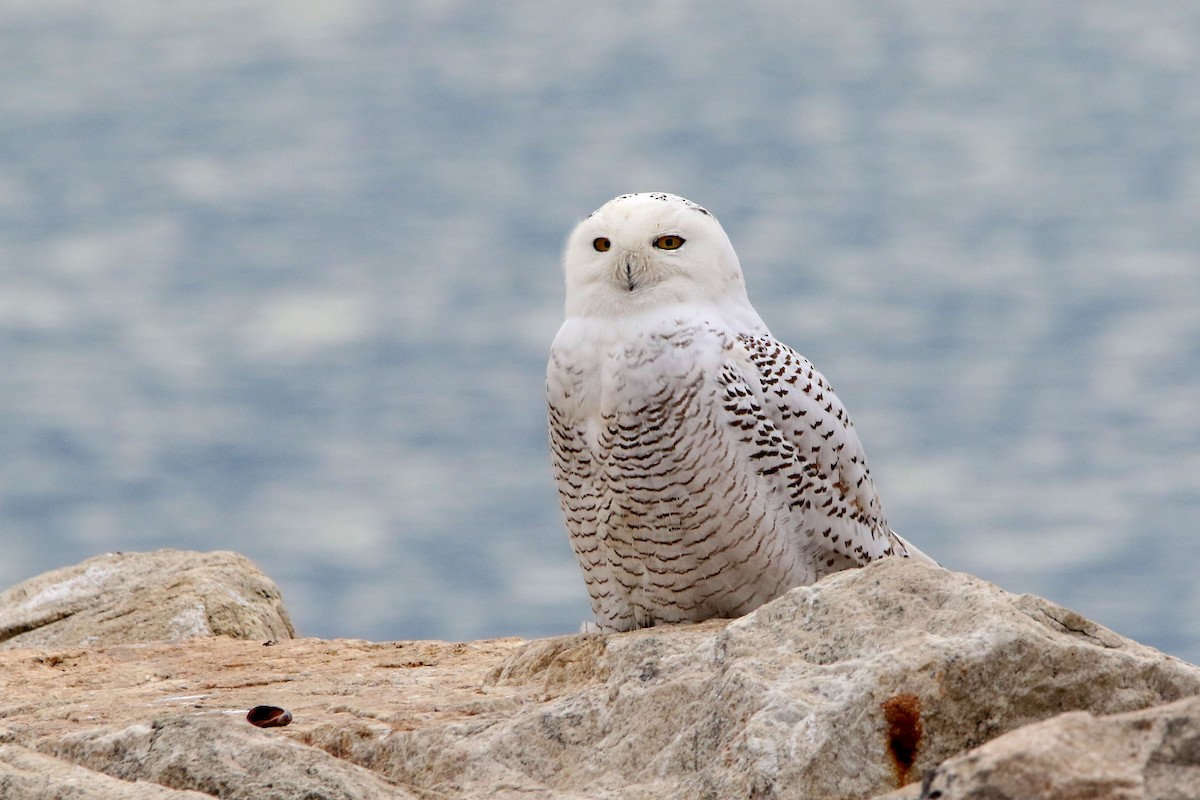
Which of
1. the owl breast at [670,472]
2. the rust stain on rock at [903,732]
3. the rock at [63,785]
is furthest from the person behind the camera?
the owl breast at [670,472]

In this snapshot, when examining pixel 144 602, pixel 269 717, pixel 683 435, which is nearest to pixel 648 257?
pixel 683 435

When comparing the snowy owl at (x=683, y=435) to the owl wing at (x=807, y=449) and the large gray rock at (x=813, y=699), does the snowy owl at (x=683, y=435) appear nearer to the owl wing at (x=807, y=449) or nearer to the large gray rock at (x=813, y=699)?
the owl wing at (x=807, y=449)

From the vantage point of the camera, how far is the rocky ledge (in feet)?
9.30

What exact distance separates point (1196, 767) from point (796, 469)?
9.50 ft

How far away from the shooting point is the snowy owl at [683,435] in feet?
17.6

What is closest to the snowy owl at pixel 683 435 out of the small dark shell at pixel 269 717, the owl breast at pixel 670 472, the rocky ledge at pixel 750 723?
the owl breast at pixel 670 472

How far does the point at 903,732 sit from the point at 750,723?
33 centimetres

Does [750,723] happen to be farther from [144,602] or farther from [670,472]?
[144,602]

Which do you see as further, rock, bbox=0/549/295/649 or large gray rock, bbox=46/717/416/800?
rock, bbox=0/549/295/649

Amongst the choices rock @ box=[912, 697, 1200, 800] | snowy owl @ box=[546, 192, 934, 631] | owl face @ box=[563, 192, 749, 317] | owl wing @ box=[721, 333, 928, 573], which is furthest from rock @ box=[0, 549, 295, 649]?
rock @ box=[912, 697, 1200, 800]

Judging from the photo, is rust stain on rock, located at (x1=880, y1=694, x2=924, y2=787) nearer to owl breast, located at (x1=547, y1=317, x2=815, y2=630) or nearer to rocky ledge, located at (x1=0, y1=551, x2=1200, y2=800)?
rocky ledge, located at (x1=0, y1=551, x2=1200, y2=800)

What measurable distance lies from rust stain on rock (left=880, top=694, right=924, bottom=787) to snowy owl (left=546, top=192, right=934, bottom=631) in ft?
6.25

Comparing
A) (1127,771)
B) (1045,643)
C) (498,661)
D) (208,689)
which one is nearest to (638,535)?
(498,661)

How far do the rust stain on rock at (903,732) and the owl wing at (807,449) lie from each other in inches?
77.5
